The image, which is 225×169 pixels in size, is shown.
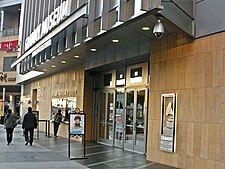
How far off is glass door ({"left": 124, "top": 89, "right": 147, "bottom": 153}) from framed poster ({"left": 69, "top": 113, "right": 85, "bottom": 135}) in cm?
295

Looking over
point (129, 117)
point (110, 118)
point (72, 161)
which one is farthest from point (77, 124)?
point (110, 118)

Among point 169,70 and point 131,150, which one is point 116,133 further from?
point 169,70

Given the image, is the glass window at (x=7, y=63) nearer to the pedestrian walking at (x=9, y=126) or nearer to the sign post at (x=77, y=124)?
the pedestrian walking at (x=9, y=126)

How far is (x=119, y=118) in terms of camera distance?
19.1m

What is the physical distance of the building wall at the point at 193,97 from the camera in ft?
35.6

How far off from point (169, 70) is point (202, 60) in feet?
5.93

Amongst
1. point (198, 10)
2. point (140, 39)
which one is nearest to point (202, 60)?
point (198, 10)

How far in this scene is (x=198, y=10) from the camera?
11828 millimetres

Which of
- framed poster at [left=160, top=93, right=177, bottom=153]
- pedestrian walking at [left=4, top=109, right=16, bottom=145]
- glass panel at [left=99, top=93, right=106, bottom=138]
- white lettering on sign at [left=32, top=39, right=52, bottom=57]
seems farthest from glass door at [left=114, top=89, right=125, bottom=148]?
framed poster at [left=160, top=93, right=177, bottom=153]

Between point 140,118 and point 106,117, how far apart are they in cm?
405

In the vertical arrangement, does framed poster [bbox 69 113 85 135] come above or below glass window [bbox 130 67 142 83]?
below

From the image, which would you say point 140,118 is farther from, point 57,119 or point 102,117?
point 57,119

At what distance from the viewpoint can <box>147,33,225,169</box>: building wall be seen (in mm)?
10852

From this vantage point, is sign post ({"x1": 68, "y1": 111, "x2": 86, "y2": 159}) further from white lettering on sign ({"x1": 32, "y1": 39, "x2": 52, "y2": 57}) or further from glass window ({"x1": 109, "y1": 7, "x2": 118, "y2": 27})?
white lettering on sign ({"x1": 32, "y1": 39, "x2": 52, "y2": 57})
